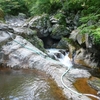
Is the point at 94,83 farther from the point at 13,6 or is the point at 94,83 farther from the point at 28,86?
the point at 13,6

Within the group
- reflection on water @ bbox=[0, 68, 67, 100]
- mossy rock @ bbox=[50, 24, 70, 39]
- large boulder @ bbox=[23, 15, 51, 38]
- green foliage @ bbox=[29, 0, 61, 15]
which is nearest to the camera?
reflection on water @ bbox=[0, 68, 67, 100]

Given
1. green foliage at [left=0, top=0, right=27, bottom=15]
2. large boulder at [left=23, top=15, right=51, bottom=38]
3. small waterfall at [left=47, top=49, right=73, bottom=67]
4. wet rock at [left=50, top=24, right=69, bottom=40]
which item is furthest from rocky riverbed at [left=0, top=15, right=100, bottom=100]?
green foliage at [left=0, top=0, right=27, bottom=15]

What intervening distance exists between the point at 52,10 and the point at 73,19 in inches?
161

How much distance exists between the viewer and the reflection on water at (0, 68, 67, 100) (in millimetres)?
6636

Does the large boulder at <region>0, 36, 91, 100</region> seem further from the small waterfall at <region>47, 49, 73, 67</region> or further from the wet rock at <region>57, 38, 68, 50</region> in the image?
the wet rock at <region>57, 38, 68, 50</region>

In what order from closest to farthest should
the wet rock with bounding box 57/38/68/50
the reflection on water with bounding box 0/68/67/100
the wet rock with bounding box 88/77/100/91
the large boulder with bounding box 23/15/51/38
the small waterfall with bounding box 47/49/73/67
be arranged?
1. the reflection on water with bounding box 0/68/67/100
2. the wet rock with bounding box 88/77/100/91
3. the small waterfall with bounding box 47/49/73/67
4. the wet rock with bounding box 57/38/68/50
5. the large boulder with bounding box 23/15/51/38

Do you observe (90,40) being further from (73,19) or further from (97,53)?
(73,19)

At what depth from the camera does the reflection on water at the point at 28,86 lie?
21.8 ft

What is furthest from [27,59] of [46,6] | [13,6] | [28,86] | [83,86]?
[13,6]

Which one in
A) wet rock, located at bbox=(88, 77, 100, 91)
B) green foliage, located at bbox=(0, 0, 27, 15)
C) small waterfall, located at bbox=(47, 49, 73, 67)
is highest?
green foliage, located at bbox=(0, 0, 27, 15)

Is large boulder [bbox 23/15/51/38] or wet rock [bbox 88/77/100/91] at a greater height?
large boulder [bbox 23/15/51/38]

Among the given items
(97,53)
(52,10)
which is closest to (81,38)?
(97,53)

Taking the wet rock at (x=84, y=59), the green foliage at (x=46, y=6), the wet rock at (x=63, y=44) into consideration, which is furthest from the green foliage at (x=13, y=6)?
the wet rock at (x=84, y=59)

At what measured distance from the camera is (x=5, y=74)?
8.95 metres
